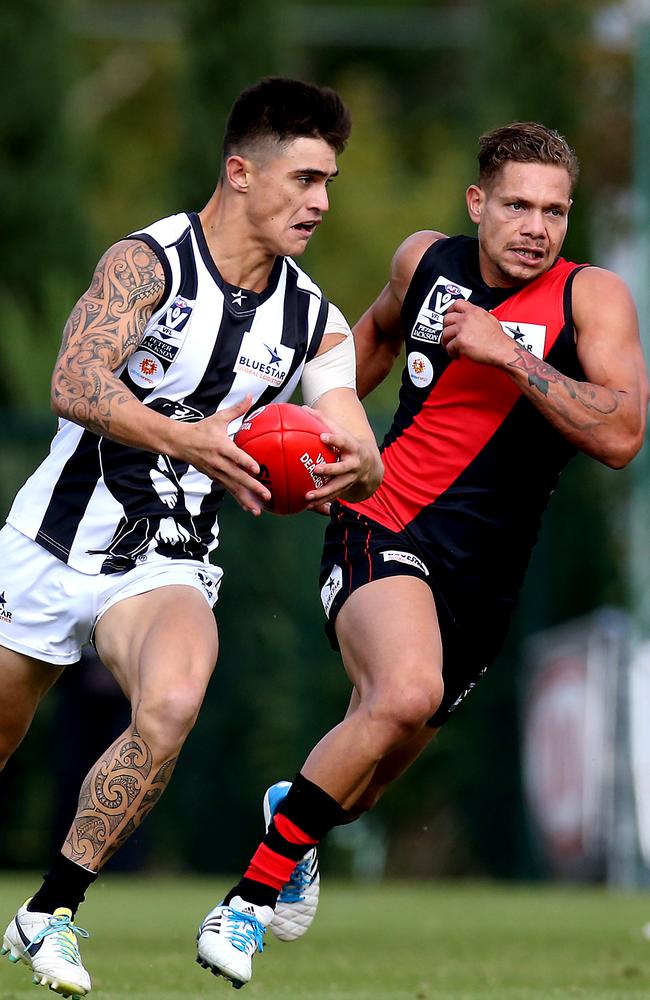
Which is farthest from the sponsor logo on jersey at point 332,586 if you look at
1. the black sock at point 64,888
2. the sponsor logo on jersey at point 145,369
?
the black sock at point 64,888

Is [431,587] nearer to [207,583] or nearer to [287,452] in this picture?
[207,583]

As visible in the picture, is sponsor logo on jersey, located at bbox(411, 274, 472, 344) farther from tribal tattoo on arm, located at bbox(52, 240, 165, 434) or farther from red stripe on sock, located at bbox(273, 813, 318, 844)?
red stripe on sock, located at bbox(273, 813, 318, 844)

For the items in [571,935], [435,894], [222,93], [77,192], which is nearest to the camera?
[571,935]

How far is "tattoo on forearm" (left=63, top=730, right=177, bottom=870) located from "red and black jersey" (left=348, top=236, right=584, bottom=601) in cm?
151

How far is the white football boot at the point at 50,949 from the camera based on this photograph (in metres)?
4.98

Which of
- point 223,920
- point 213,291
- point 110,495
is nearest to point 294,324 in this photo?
point 213,291

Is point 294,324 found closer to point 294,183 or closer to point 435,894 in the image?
point 294,183

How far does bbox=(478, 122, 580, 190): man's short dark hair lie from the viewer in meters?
6.27

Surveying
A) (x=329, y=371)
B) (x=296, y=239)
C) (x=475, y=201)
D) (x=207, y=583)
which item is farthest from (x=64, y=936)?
(x=475, y=201)

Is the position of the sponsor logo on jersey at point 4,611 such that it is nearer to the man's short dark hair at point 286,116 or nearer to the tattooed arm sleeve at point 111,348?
the tattooed arm sleeve at point 111,348

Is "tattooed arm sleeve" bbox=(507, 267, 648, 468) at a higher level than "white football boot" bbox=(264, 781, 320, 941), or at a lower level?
higher

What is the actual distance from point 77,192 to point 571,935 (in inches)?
472

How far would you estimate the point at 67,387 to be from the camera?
5.26 metres

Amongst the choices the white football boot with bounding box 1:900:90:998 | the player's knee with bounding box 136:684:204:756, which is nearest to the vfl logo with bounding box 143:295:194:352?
the player's knee with bounding box 136:684:204:756
